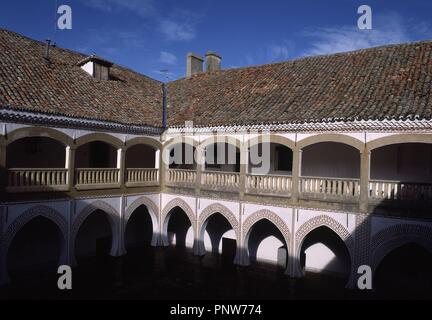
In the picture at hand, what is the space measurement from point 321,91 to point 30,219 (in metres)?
11.9

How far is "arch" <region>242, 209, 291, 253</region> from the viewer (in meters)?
14.5

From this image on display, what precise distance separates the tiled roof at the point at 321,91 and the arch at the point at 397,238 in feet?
11.5

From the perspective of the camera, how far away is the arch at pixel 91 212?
14680 mm

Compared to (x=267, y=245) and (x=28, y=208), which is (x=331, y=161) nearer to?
(x=267, y=245)

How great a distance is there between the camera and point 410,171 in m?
13.9

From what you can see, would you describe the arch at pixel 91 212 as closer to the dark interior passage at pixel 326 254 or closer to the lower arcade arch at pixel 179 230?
the lower arcade arch at pixel 179 230

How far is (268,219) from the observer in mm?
15000

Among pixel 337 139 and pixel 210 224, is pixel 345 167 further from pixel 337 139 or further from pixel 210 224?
pixel 210 224

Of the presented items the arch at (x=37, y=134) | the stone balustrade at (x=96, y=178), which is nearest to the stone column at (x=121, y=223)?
the stone balustrade at (x=96, y=178)

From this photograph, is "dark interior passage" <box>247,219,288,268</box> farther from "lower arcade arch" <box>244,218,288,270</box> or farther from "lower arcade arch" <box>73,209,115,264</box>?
"lower arcade arch" <box>73,209,115,264</box>

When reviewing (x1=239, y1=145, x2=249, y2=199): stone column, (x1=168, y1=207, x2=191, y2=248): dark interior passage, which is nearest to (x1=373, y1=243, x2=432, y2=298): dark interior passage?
(x1=239, y1=145, x2=249, y2=199): stone column

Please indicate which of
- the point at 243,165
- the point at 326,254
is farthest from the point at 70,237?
the point at 326,254
